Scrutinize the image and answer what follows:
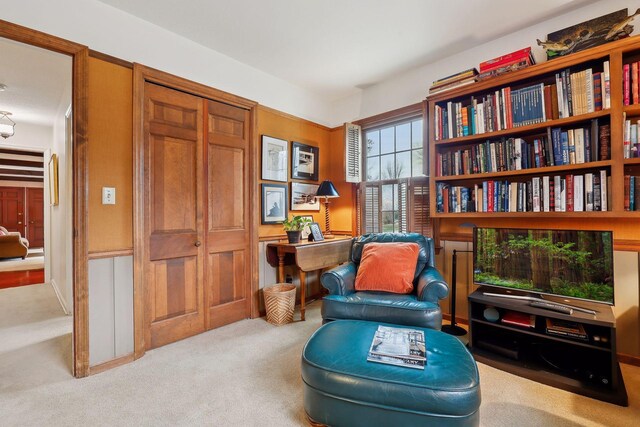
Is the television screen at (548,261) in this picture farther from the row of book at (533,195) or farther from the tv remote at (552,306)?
the row of book at (533,195)

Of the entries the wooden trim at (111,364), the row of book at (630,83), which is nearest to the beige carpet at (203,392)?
the wooden trim at (111,364)

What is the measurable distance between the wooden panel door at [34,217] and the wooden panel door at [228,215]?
395 inches

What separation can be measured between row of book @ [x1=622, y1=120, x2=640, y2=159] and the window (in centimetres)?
140

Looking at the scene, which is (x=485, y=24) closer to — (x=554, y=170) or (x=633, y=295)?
(x=554, y=170)

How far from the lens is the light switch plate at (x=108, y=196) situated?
203 cm

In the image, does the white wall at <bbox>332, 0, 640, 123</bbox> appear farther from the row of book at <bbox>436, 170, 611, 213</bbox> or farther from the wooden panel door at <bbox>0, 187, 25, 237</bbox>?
the wooden panel door at <bbox>0, 187, 25, 237</bbox>

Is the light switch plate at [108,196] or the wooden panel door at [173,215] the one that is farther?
the wooden panel door at [173,215]

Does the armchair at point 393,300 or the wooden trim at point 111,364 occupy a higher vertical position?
the armchair at point 393,300

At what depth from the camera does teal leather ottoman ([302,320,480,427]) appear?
115 centimetres

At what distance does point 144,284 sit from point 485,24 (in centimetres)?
339

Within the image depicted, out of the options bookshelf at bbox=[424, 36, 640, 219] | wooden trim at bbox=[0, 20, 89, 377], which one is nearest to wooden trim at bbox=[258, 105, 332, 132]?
bookshelf at bbox=[424, 36, 640, 219]

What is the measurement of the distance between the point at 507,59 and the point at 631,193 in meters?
1.27

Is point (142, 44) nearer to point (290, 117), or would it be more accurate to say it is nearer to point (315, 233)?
point (290, 117)

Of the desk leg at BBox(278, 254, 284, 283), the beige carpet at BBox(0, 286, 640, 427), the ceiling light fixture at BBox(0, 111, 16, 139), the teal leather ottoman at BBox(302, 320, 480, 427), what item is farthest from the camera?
the ceiling light fixture at BBox(0, 111, 16, 139)
